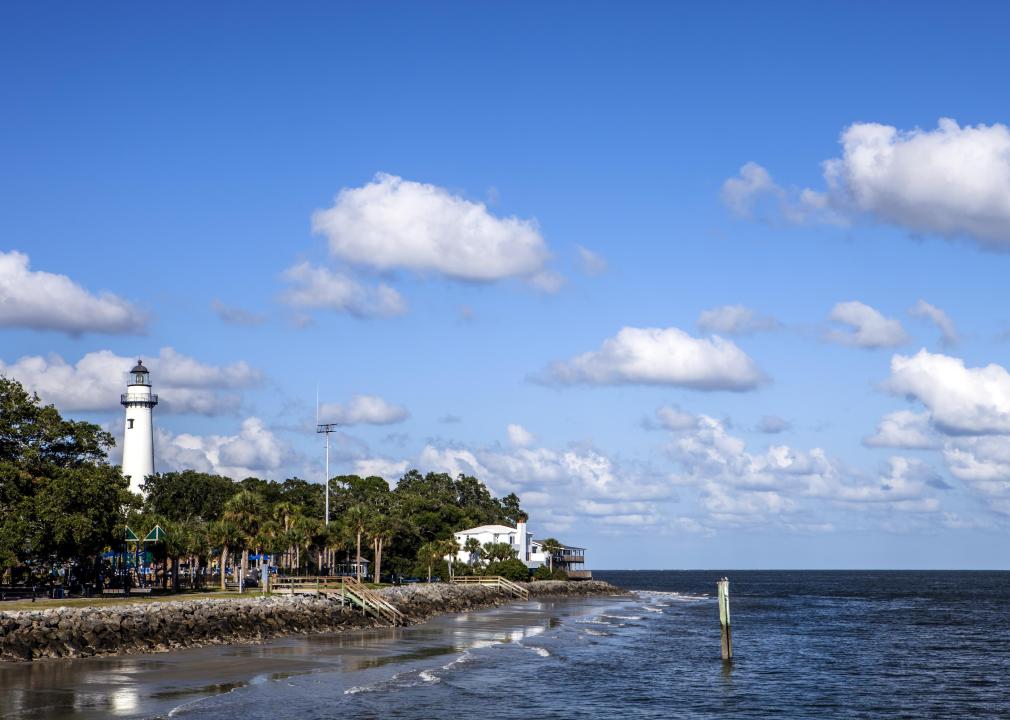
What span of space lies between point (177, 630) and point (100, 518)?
18.5 metres

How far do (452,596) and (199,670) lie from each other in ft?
169

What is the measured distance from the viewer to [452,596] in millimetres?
95062

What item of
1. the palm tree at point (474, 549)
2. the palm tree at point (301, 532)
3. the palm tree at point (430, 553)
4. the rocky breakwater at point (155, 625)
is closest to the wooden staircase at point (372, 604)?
the rocky breakwater at point (155, 625)

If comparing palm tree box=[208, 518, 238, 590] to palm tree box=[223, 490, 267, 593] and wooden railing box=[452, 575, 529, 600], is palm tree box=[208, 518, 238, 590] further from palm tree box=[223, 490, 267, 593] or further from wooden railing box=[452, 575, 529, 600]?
wooden railing box=[452, 575, 529, 600]

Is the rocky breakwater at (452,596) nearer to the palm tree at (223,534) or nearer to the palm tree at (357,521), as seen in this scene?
the palm tree at (357,521)

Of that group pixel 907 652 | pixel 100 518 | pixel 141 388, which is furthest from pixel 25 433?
pixel 907 652

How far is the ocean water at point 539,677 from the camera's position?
37531mm

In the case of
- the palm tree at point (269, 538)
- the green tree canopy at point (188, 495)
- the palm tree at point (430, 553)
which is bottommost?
the palm tree at point (430, 553)

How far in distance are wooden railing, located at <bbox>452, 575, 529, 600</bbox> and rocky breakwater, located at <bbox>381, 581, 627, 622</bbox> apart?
1774 mm

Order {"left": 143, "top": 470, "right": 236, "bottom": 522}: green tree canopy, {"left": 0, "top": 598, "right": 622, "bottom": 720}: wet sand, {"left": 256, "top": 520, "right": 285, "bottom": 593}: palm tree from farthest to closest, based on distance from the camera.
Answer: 1. {"left": 143, "top": 470, "right": 236, "bottom": 522}: green tree canopy
2. {"left": 256, "top": 520, "right": 285, "bottom": 593}: palm tree
3. {"left": 0, "top": 598, "right": 622, "bottom": 720}: wet sand

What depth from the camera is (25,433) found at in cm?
7219

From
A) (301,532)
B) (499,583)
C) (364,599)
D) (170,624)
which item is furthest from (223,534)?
(499,583)

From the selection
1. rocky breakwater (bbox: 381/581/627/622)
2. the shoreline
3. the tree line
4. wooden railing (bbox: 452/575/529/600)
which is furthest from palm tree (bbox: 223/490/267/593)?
wooden railing (bbox: 452/575/529/600)

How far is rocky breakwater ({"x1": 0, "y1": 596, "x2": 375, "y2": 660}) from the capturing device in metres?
46.2
